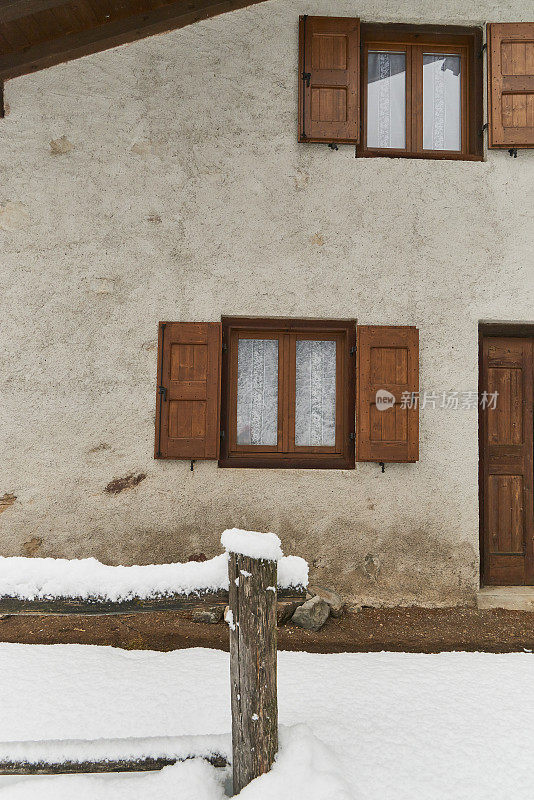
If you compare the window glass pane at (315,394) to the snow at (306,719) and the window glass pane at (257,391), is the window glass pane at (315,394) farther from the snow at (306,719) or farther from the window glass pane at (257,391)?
the snow at (306,719)

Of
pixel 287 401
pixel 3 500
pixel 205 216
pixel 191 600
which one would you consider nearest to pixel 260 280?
pixel 205 216

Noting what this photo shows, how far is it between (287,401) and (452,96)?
3.07m

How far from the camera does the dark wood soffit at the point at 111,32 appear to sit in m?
4.26

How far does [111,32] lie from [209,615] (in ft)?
15.4

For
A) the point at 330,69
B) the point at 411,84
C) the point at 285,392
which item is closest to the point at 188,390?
the point at 285,392

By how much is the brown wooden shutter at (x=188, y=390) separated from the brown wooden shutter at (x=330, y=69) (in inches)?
77.9

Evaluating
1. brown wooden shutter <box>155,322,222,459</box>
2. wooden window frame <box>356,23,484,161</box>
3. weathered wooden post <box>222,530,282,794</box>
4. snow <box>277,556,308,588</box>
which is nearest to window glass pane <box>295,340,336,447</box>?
brown wooden shutter <box>155,322,222,459</box>

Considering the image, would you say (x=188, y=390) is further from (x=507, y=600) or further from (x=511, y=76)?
(x=511, y=76)

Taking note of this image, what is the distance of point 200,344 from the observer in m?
4.15

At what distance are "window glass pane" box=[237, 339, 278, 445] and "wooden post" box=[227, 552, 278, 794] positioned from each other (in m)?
2.58

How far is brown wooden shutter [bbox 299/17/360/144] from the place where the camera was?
4281 millimetres

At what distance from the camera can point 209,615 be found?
12.1ft

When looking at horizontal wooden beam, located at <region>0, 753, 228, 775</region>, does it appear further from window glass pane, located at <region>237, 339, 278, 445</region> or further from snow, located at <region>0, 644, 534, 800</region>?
window glass pane, located at <region>237, 339, 278, 445</region>

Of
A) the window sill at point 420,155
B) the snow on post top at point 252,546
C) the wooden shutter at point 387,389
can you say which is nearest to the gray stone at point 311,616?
the wooden shutter at point 387,389
